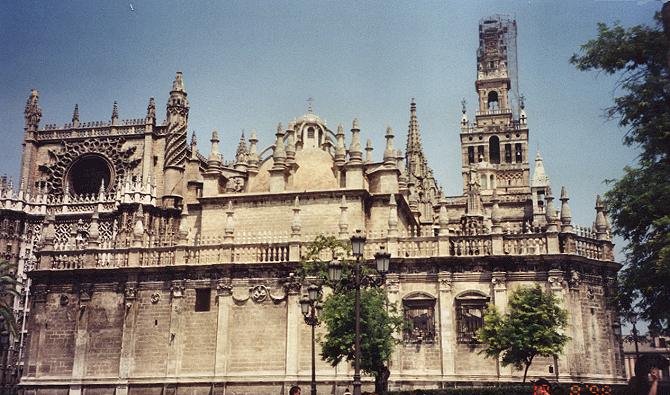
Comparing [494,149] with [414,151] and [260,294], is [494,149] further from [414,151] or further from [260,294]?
[260,294]

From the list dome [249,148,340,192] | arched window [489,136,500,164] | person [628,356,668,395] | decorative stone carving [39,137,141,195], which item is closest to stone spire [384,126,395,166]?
dome [249,148,340,192]

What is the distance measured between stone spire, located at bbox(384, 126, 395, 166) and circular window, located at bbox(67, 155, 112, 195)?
2573 cm

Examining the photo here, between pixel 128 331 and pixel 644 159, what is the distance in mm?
24066

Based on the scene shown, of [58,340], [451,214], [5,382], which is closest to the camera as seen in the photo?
[58,340]

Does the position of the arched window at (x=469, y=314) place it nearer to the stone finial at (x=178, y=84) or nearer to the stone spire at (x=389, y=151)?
the stone spire at (x=389, y=151)

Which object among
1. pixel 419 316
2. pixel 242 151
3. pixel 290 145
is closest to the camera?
pixel 419 316

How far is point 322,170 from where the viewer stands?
128 ft

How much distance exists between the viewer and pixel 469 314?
31391 mm

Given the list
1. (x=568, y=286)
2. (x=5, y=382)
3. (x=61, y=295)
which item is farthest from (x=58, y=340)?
(x=568, y=286)

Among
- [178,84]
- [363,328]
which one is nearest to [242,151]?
→ [178,84]

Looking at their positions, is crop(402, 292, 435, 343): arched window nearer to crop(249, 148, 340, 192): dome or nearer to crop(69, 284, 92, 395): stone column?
crop(249, 148, 340, 192): dome

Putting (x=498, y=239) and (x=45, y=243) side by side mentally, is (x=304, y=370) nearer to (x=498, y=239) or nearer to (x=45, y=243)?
(x=498, y=239)

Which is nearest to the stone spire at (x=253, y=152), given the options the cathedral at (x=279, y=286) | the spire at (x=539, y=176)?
the cathedral at (x=279, y=286)

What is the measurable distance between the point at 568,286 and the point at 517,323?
4.73m
